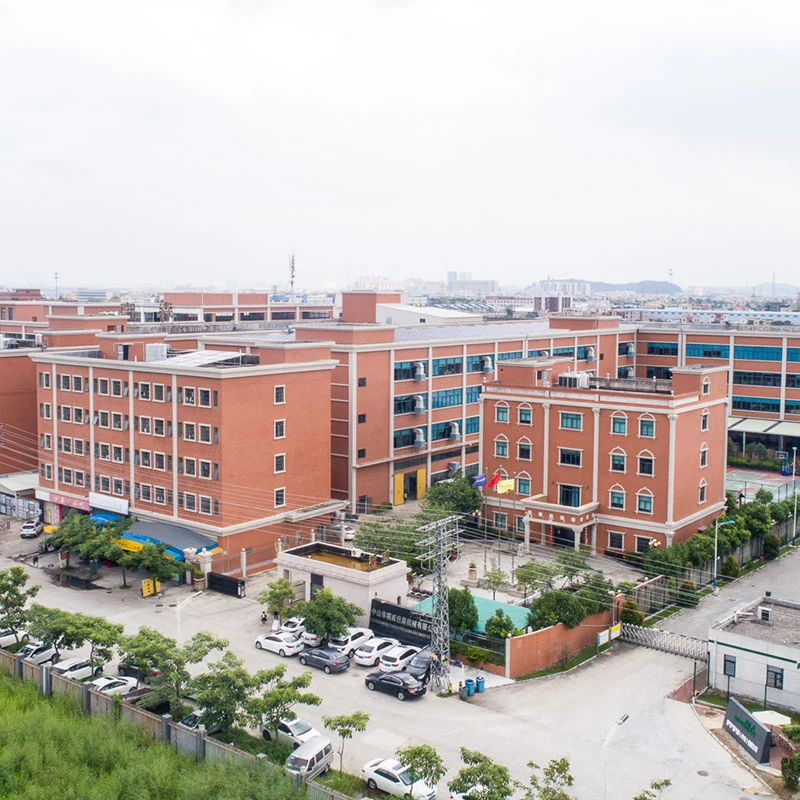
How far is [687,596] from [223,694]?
1813 cm

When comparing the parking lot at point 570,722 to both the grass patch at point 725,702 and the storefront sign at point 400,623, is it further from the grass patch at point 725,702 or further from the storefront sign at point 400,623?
the storefront sign at point 400,623

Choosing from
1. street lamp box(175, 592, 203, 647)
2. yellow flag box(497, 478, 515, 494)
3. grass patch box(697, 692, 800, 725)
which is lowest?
grass patch box(697, 692, 800, 725)

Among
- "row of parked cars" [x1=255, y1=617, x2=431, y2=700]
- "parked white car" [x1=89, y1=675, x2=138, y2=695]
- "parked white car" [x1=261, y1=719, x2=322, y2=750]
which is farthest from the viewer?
"row of parked cars" [x1=255, y1=617, x2=431, y2=700]

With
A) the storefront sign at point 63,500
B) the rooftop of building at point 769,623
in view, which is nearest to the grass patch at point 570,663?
the rooftop of building at point 769,623

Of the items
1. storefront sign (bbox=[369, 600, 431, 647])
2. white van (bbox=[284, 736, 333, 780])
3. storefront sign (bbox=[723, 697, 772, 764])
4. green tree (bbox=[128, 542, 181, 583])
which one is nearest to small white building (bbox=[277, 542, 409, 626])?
storefront sign (bbox=[369, 600, 431, 647])

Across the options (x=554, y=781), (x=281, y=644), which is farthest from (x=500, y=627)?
(x=554, y=781)

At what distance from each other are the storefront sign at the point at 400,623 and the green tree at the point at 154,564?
302 inches

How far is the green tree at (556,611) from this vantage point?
27531 millimetres

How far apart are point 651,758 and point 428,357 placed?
29020mm

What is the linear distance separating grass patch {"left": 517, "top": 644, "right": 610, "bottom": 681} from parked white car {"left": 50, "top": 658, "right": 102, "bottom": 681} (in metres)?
12.0

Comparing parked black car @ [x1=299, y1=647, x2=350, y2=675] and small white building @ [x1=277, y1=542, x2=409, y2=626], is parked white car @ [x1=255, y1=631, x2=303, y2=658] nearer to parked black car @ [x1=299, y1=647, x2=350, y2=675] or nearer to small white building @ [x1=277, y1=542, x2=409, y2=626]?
parked black car @ [x1=299, y1=647, x2=350, y2=675]

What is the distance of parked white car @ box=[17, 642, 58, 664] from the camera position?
88.8 feet

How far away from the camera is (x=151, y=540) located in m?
35.1

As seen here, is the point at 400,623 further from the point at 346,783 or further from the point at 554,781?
the point at 554,781
